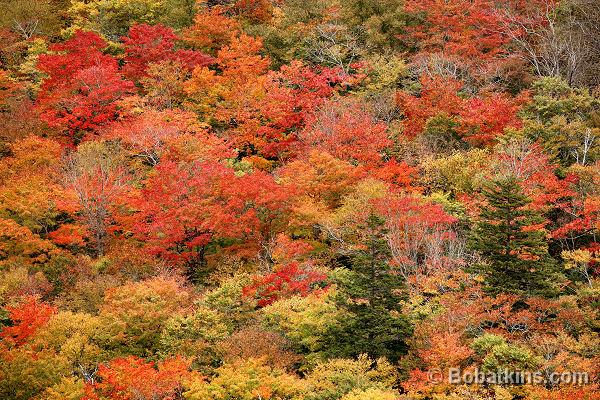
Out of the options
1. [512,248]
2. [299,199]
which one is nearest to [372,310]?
[512,248]

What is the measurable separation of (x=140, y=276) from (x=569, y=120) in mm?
25074

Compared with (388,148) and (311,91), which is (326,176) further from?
(311,91)

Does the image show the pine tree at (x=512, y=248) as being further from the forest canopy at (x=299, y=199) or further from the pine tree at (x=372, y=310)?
the pine tree at (x=372, y=310)

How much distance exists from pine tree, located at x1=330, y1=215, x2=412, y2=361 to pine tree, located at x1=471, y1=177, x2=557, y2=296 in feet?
13.4

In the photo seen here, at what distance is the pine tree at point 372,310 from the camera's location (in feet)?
89.9

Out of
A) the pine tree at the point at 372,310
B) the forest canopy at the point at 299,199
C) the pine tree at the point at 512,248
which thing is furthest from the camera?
the pine tree at the point at 512,248

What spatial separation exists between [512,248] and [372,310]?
21.8 ft

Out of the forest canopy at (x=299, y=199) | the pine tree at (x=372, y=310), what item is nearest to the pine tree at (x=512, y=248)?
the forest canopy at (x=299, y=199)

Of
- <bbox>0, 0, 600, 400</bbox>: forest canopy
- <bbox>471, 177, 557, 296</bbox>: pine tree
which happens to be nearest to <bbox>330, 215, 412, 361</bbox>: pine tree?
<bbox>0, 0, 600, 400</bbox>: forest canopy

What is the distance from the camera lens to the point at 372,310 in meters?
27.5

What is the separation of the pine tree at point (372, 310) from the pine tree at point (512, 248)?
4.07 metres

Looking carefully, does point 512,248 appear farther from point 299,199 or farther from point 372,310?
point 299,199

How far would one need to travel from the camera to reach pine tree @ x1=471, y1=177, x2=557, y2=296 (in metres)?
28.5

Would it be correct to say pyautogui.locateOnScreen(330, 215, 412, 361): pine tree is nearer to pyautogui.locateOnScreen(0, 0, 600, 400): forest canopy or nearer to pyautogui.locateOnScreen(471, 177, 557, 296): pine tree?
pyautogui.locateOnScreen(0, 0, 600, 400): forest canopy
